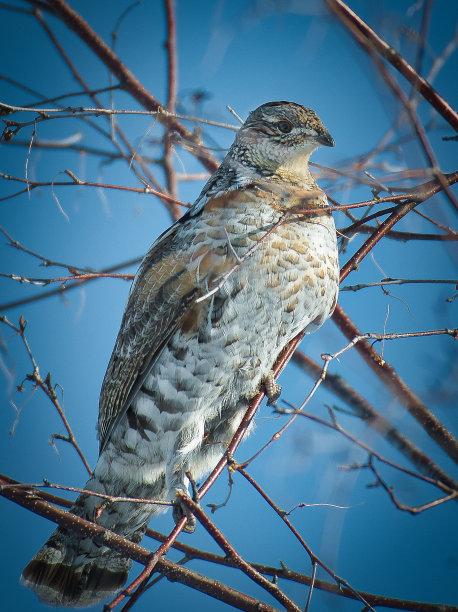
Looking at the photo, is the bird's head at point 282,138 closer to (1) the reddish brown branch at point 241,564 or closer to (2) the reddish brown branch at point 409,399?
(2) the reddish brown branch at point 409,399

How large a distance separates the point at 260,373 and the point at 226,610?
465 cm

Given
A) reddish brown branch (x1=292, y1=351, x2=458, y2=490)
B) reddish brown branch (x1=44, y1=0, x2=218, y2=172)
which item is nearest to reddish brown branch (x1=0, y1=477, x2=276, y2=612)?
reddish brown branch (x1=292, y1=351, x2=458, y2=490)

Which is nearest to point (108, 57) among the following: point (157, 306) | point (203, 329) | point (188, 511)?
point (157, 306)

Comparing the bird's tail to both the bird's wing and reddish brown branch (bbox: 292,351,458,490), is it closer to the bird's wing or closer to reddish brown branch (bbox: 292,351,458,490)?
the bird's wing

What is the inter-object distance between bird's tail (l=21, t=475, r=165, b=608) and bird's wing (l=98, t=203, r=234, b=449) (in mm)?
375

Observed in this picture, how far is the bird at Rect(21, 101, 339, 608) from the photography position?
8.85 feet

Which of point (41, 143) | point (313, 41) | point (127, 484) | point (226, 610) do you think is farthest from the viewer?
point (226, 610)

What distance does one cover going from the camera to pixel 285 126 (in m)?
3.09

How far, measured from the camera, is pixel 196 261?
272 centimetres

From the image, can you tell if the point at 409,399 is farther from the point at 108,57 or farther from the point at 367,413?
the point at 108,57

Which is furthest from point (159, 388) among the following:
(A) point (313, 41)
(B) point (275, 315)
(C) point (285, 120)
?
(A) point (313, 41)

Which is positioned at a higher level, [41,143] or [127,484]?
[41,143]

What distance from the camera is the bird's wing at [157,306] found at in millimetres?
2727

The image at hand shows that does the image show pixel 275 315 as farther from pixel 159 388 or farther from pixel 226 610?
pixel 226 610
